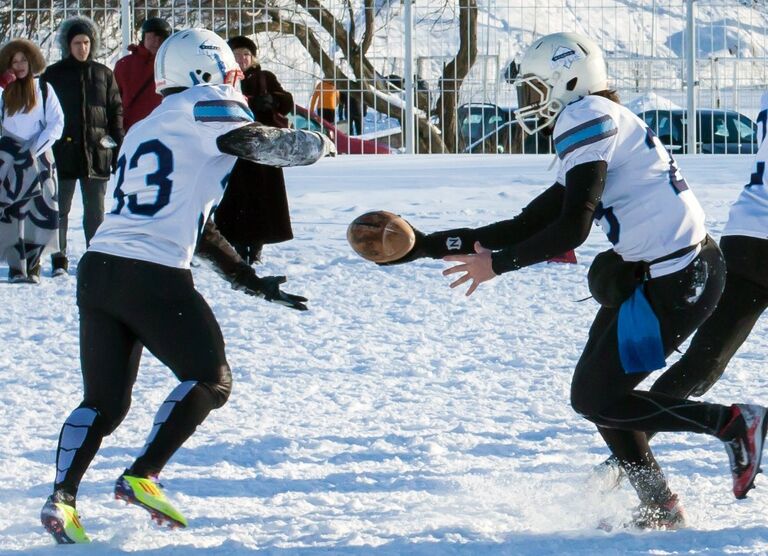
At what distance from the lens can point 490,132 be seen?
44.8 feet

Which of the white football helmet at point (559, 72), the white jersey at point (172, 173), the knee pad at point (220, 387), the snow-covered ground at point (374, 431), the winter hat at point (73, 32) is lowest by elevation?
the snow-covered ground at point (374, 431)

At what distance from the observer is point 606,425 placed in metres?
4.30

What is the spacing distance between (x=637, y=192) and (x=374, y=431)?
196cm

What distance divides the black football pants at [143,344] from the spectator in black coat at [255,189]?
4.63m

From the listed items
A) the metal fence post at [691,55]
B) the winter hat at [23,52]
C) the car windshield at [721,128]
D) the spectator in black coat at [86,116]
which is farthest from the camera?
the car windshield at [721,128]

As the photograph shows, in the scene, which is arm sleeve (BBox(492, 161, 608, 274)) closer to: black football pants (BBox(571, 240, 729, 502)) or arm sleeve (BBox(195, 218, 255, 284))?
black football pants (BBox(571, 240, 729, 502))

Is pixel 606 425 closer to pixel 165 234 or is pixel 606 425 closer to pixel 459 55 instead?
pixel 165 234

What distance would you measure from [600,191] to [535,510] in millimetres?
1180

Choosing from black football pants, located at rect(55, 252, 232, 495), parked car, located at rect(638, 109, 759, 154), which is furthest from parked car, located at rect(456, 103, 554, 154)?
black football pants, located at rect(55, 252, 232, 495)

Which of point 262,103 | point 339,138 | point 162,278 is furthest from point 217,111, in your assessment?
point 339,138

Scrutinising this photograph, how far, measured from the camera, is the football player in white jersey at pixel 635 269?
4.14 meters

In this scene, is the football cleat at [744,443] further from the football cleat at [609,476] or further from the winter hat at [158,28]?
the winter hat at [158,28]

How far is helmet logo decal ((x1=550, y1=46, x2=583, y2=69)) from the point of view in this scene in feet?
13.9

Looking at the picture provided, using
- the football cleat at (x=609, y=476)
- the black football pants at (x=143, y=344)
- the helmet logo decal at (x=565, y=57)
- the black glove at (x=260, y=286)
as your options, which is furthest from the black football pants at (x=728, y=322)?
the black football pants at (x=143, y=344)
